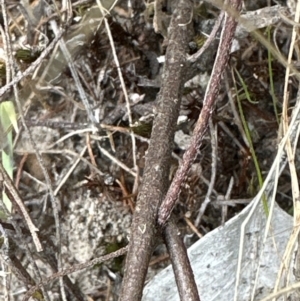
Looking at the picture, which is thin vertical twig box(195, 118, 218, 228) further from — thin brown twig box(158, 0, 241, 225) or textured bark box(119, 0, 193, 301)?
thin brown twig box(158, 0, 241, 225)

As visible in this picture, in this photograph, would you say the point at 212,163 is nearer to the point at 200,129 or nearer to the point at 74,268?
the point at 200,129

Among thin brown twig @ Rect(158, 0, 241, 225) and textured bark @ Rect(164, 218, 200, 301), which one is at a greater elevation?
thin brown twig @ Rect(158, 0, 241, 225)

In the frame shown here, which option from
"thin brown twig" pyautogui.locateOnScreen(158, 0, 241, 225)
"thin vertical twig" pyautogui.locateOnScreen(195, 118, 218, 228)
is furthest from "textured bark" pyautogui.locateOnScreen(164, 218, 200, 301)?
"thin vertical twig" pyautogui.locateOnScreen(195, 118, 218, 228)

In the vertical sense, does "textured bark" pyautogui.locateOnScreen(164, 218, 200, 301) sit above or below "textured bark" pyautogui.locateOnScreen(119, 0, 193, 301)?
below

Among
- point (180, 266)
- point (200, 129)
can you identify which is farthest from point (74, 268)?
point (200, 129)

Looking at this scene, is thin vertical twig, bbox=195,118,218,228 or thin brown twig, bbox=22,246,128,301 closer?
thin brown twig, bbox=22,246,128,301

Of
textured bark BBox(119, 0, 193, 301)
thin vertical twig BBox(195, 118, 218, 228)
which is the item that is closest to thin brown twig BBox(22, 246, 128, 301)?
textured bark BBox(119, 0, 193, 301)

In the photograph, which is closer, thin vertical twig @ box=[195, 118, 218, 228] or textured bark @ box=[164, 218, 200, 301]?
textured bark @ box=[164, 218, 200, 301]

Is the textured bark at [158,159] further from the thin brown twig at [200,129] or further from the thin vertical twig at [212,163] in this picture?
the thin vertical twig at [212,163]

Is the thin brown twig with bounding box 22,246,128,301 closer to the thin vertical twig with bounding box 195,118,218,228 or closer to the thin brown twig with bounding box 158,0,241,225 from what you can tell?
the thin brown twig with bounding box 158,0,241,225
